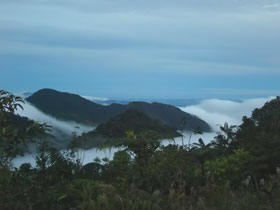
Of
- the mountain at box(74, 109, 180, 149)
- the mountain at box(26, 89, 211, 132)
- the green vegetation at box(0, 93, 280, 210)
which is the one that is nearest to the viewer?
the green vegetation at box(0, 93, 280, 210)

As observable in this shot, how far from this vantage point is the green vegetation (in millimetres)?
4437

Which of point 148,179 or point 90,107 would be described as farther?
point 90,107

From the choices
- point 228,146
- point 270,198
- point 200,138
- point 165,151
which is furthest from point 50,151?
point 228,146

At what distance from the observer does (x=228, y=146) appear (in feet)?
31.2

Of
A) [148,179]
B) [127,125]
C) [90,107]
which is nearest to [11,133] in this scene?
[148,179]

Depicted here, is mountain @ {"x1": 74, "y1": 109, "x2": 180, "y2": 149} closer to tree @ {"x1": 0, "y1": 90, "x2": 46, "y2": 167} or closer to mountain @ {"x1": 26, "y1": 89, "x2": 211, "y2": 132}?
tree @ {"x1": 0, "y1": 90, "x2": 46, "y2": 167}

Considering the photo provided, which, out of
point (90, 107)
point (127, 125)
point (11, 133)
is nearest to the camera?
point (11, 133)

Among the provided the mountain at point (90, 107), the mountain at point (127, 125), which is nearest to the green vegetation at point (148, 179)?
the mountain at point (127, 125)

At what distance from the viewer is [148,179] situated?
6094mm

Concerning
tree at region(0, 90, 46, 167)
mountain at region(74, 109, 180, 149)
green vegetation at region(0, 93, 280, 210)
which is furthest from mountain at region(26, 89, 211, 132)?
tree at region(0, 90, 46, 167)

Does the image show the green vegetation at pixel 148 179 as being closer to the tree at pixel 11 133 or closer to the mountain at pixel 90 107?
the tree at pixel 11 133

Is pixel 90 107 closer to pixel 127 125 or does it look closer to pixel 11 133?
pixel 127 125

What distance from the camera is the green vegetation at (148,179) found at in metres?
4.44

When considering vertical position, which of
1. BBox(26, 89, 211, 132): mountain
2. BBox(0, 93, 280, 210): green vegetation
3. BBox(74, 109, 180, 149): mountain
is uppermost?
BBox(26, 89, 211, 132): mountain
